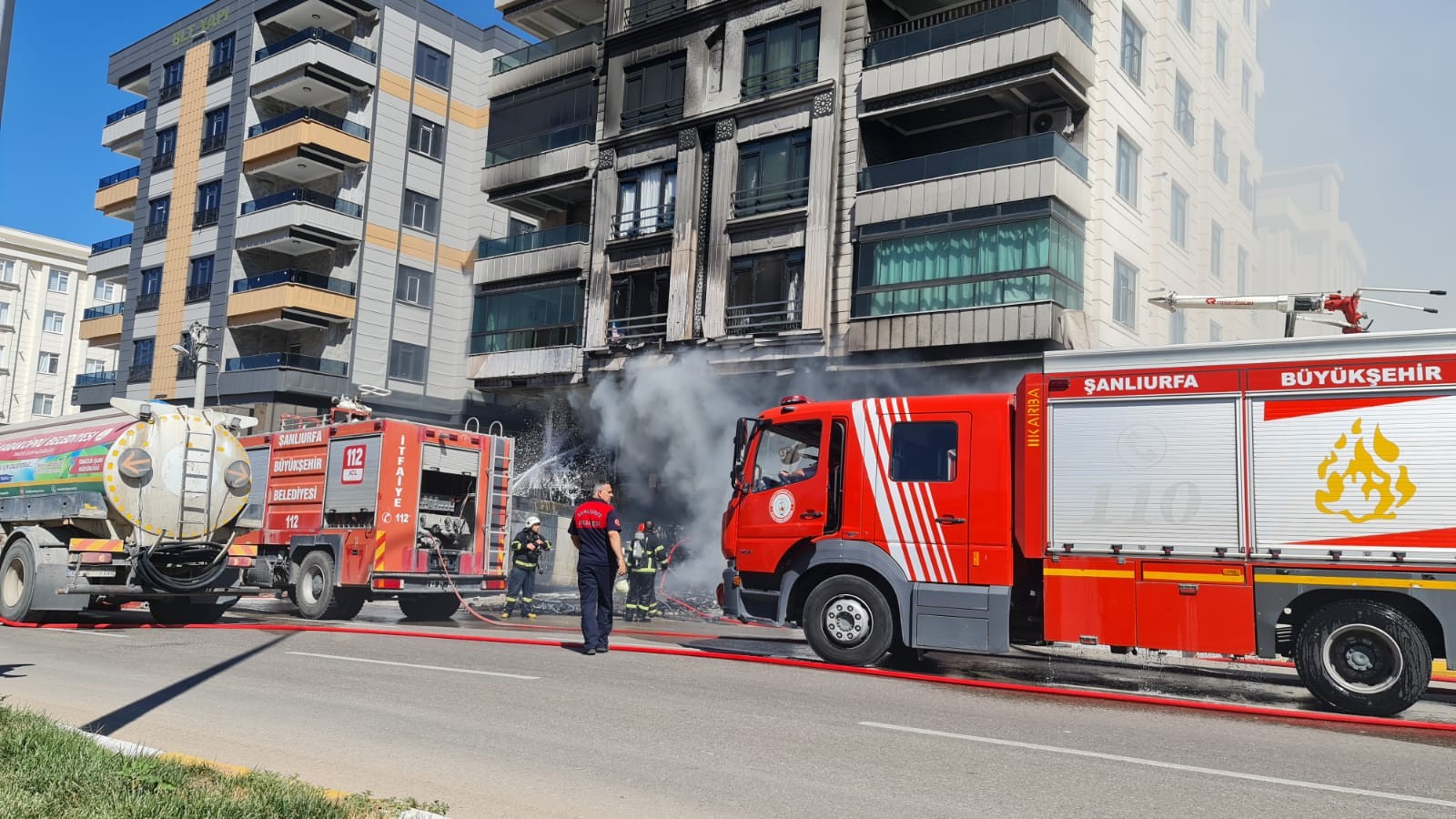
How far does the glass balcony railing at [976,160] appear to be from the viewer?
2316cm

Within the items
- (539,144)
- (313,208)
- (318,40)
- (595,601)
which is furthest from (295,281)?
(595,601)

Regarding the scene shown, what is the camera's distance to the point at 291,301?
1548 inches

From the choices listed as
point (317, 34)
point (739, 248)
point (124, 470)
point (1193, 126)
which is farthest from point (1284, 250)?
point (124, 470)

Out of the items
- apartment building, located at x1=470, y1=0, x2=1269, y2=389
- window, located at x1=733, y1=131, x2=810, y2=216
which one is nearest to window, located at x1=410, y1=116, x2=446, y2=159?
apartment building, located at x1=470, y1=0, x2=1269, y2=389

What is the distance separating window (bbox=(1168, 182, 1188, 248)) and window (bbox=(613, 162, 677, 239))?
43.5 feet

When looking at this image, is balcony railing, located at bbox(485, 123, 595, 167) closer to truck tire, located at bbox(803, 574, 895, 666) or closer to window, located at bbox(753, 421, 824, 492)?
window, located at bbox(753, 421, 824, 492)

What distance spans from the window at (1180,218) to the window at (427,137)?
2820cm

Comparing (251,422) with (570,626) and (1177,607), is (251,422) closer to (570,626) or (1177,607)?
(570,626)

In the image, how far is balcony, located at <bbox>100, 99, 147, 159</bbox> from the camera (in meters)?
49.9

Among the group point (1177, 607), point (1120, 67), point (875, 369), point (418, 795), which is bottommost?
point (418, 795)

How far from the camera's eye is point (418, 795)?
5.48 metres

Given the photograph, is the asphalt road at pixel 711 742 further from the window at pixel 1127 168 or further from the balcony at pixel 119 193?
the balcony at pixel 119 193

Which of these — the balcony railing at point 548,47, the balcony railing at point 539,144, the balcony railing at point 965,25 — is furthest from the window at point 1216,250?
the balcony railing at point 548,47

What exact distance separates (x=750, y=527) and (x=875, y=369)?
1345 centimetres
